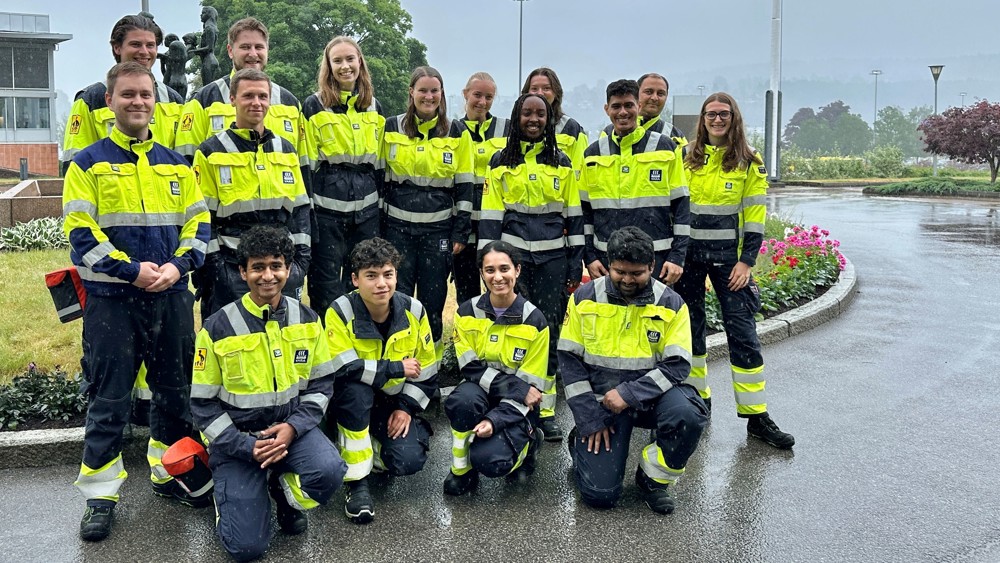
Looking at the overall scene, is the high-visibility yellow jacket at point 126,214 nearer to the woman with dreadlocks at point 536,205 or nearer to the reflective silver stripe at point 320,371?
the reflective silver stripe at point 320,371

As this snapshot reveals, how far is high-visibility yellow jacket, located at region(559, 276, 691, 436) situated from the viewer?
4.66 metres

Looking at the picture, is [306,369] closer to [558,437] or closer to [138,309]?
[138,309]

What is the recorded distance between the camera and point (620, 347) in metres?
4.75

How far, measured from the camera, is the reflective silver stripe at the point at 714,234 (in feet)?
18.7

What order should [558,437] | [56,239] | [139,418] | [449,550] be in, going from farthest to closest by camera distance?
[56,239] < [558,437] < [139,418] < [449,550]

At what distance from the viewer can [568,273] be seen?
587 centimetres

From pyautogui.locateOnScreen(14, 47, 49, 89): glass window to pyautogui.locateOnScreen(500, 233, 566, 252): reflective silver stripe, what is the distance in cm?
5607

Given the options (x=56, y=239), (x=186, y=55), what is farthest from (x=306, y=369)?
(x=56, y=239)

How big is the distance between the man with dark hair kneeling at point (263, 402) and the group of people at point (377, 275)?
0.01m

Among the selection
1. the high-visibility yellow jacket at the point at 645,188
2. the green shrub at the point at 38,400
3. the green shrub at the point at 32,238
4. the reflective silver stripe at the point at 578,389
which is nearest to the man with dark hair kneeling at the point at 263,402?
the reflective silver stripe at the point at 578,389

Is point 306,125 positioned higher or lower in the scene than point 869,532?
higher

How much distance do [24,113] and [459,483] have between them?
5591 centimetres

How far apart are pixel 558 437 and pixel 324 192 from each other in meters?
2.18

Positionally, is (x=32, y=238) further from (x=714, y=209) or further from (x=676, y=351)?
(x=676, y=351)
